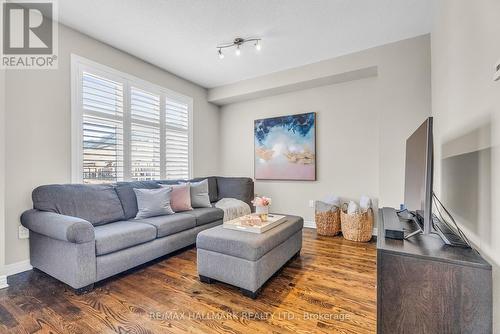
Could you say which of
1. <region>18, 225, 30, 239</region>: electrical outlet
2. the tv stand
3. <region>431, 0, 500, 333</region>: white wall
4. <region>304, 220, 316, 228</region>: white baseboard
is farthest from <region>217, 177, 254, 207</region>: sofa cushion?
the tv stand

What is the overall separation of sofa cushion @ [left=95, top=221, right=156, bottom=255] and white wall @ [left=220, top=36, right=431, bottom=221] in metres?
2.52

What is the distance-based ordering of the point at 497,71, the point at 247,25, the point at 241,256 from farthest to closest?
the point at 247,25, the point at 241,256, the point at 497,71

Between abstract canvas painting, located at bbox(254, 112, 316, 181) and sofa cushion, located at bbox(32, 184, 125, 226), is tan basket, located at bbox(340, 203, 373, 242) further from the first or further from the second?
sofa cushion, located at bbox(32, 184, 125, 226)

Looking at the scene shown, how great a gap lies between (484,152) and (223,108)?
4428 mm

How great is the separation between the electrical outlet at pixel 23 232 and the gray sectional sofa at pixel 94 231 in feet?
0.17

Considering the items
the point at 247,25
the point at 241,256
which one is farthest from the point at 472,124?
the point at 247,25

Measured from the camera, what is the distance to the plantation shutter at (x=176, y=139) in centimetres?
405

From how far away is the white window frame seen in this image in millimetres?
2785

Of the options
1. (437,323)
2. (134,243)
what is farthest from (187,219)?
(437,323)

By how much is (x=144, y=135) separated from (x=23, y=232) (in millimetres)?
1821

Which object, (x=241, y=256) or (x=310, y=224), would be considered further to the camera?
(x=310, y=224)

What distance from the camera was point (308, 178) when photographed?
161 inches

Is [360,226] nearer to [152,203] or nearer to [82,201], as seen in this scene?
[152,203]

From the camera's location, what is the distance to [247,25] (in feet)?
8.98
